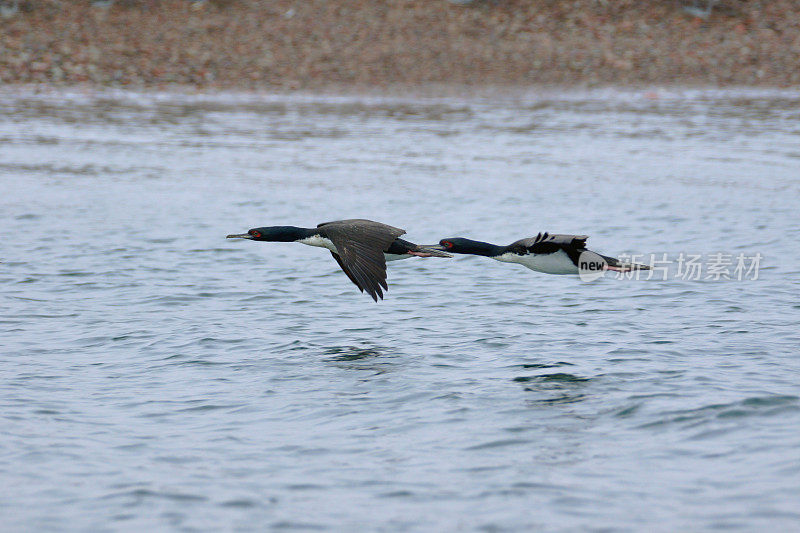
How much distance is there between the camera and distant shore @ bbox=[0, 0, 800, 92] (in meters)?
48.1

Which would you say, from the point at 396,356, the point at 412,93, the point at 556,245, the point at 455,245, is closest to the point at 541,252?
the point at 556,245

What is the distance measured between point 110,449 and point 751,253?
1320 cm

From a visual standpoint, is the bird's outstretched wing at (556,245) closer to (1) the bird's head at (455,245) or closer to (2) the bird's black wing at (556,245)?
(2) the bird's black wing at (556,245)

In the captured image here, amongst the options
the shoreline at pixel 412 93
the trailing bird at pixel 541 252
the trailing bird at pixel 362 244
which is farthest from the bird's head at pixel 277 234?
the shoreline at pixel 412 93

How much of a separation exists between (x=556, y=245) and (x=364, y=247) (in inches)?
103

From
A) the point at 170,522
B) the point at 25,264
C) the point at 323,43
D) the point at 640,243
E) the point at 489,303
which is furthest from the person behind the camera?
the point at 323,43

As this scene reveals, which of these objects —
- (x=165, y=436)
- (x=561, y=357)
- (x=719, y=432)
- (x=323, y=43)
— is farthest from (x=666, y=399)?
(x=323, y=43)

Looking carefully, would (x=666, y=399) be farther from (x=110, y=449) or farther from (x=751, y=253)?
(x=751, y=253)

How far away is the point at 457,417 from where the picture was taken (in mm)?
11703

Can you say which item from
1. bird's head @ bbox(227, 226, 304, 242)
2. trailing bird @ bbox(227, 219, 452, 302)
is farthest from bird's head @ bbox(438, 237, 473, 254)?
bird's head @ bbox(227, 226, 304, 242)

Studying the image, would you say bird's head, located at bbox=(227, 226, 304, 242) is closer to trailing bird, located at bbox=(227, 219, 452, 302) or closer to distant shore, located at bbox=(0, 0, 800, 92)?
A: trailing bird, located at bbox=(227, 219, 452, 302)

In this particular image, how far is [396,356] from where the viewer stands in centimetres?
1413

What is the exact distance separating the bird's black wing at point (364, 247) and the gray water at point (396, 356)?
1094mm

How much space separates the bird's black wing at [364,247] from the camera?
13594 millimetres
